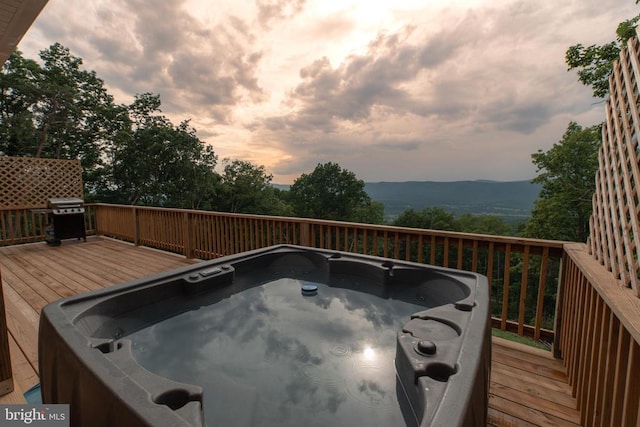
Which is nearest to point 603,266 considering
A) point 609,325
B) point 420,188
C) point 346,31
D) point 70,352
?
point 609,325

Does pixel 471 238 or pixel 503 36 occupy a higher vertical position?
pixel 503 36

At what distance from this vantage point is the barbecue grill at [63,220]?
5660 mm

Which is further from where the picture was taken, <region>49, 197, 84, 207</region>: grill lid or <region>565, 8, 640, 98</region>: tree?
<region>565, 8, 640, 98</region>: tree

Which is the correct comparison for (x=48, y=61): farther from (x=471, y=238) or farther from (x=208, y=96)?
(x=471, y=238)

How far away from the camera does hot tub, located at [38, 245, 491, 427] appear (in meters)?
0.95

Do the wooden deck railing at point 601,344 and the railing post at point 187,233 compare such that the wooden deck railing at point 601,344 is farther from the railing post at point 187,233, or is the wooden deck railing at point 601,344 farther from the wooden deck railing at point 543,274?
the railing post at point 187,233

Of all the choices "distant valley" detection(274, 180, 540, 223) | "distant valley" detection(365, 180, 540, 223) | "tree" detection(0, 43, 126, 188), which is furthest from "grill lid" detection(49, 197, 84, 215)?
"distant valley" detection(365, 180, 540, 223)

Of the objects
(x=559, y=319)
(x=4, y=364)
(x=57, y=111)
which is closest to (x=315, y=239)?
(x=559, y=319)

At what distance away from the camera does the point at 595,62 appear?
7.56m

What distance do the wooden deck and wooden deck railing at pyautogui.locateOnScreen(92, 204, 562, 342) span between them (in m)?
0.30

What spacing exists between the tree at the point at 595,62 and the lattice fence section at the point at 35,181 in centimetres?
1232

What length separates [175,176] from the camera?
40.0 feet

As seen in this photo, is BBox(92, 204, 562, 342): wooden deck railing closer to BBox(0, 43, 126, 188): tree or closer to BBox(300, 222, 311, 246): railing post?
BBox(300, 222, 311, 246): railing post

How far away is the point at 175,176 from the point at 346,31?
10.6m
